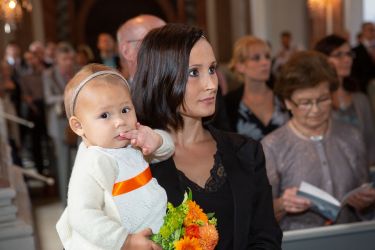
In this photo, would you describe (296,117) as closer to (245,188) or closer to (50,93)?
(245,188)

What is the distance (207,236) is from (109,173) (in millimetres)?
349

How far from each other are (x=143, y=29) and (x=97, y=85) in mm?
1837

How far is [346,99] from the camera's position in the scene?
4.79 metres

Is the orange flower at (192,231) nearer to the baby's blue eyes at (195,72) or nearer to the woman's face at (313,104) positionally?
the baby's blue eyes at (195,72)

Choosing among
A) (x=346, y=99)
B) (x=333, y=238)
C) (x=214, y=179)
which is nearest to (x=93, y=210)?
(x=214, y=179)

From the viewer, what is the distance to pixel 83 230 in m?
1.75

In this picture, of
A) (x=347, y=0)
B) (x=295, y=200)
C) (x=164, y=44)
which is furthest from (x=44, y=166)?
(x=164, y=44)

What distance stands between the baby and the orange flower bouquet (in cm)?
5

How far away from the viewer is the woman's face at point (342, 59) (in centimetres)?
476

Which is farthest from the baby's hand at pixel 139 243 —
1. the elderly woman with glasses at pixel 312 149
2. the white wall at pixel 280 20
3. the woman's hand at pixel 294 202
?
the white wall at pixel 280 20

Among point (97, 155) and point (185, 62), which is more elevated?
point (185, 62)

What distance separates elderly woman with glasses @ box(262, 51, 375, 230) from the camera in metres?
3.39

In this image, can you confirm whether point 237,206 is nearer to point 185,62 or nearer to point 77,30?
point 185,62

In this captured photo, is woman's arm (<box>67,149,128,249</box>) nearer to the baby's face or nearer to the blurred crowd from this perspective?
the baby's face
